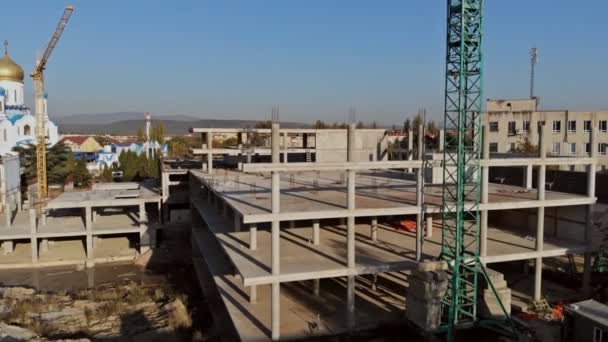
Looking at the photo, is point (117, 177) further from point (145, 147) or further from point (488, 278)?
point (488, 278)

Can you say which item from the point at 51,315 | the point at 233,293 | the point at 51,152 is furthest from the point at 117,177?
the point at 233,293

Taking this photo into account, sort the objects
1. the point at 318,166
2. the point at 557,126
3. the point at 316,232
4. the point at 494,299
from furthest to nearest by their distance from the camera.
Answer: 1. the point at 557,126
2. the point at 316,232
3. the point at 494,299
4. the point at 318,166

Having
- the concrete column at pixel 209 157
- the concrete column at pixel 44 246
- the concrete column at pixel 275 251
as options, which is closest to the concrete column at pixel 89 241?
the concrete column at pixel 44 246

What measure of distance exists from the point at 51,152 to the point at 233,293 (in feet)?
159

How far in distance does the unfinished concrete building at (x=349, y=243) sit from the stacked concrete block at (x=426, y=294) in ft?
0.16

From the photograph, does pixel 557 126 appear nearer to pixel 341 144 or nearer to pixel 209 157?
pixel 341 144

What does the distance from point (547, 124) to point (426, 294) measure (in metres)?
39.3

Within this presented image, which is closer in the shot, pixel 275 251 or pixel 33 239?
pixel 275 251

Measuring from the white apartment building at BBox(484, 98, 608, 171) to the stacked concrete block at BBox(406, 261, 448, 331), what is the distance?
34.2m

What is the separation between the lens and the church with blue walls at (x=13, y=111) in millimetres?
59188

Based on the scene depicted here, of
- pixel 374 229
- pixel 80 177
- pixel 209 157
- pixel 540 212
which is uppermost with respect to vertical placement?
pixel 209 157

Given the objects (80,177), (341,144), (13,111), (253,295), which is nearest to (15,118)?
(13,111)

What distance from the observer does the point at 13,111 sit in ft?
206

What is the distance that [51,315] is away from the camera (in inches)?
988
